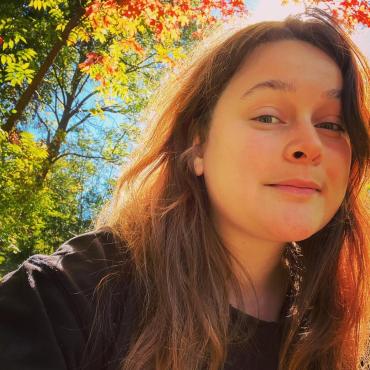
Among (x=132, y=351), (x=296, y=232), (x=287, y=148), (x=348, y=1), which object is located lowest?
(x=132, y=351)

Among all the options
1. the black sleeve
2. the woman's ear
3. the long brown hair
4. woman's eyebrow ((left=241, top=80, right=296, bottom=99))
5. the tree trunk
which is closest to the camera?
the black sleeve

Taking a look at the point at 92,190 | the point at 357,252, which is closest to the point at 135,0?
the point at 357,252

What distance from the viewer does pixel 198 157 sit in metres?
1.82

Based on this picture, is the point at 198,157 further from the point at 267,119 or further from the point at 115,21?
the point at 115,21

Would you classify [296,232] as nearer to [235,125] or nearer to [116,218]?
[235,125]

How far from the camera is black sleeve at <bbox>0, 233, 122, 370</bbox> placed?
1.13 meters

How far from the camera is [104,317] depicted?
1.31m

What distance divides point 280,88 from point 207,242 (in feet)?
2.05

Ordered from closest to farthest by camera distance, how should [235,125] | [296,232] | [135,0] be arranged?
[296,232], [235,125], [135,0]

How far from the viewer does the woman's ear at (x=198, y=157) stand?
1810mm

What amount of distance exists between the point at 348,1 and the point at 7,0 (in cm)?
354

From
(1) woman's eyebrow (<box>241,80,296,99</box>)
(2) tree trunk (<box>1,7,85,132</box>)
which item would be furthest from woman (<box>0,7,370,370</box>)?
(2) tree trunk (<box>1,7,85,132</box>)

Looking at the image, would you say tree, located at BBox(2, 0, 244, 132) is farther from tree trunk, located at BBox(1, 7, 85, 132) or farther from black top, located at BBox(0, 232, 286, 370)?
black top, located at BBox(0, 232, 286, 370)

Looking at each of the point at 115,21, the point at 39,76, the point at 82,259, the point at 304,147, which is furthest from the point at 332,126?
the point at 39,76
